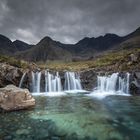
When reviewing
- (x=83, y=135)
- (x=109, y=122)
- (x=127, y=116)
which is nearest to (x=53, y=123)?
(x=83, y=135)

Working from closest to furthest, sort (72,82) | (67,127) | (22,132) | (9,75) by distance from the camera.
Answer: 1. (22,132)
2. (67,127)
3. (9,75)
4. (72,82)

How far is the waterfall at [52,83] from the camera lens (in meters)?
40.9

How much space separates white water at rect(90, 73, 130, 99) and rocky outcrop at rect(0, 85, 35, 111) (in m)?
17.9

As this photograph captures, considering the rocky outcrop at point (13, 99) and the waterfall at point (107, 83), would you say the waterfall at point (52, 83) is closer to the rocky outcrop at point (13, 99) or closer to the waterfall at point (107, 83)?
the waterfall at point (107, 83)

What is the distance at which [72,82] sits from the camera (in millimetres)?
44031

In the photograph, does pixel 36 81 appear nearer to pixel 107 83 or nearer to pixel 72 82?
pixel 72 82

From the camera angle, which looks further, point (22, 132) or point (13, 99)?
point (13, 99)

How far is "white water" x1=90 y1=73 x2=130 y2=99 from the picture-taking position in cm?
3628

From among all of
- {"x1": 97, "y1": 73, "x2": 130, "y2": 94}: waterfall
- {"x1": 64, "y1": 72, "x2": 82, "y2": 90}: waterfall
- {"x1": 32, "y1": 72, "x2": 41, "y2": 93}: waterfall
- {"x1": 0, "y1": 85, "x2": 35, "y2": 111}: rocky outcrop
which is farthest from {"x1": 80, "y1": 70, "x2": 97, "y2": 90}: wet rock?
{"x1": 0, "y1": 85, "x2": 35, "y2": 111}: rocky outcrop

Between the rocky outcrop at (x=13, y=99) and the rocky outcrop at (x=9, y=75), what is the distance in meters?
19.6

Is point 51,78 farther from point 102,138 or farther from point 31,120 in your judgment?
point 102,138

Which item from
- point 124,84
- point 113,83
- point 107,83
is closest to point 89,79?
point 107,83

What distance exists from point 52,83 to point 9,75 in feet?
32.7

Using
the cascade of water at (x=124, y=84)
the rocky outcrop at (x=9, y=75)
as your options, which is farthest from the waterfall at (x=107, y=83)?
the rocky outcrop at (x=9, y=75)
